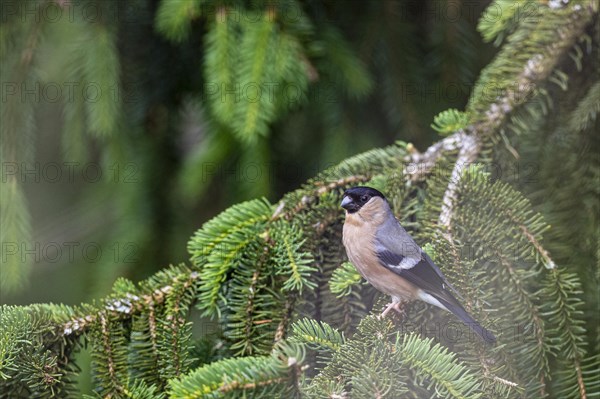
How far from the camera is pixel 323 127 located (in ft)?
10.5

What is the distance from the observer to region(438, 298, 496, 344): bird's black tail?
1.74 metres

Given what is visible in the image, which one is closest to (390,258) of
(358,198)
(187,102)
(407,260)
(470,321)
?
(407,260)

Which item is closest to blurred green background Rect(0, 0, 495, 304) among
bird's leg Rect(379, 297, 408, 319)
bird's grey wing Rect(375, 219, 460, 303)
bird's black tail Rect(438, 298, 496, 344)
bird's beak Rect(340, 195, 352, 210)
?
bird's beak Rect(340, 195, 352, 210)

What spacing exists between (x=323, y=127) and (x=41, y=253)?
1.58m

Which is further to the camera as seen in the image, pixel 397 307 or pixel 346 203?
pixel 346 203

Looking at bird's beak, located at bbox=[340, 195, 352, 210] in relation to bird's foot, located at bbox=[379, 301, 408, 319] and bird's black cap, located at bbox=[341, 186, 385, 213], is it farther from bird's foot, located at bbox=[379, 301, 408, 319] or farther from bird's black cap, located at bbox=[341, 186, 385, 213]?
bird's foot, located at bbox=[379, 301, 408, 319]

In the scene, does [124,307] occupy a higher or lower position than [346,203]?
lower

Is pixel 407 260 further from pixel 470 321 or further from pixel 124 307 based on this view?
pixel 124 307

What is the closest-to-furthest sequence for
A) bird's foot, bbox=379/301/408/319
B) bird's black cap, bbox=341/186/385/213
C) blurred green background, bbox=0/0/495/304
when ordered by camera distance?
bird's foot, bbox=379/301/408/319, bird's black cap, bbox=341/186/385/213, blurred green background, bbox=0/0/495/304

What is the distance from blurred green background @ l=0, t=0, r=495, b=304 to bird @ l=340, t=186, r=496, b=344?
0.74 metres

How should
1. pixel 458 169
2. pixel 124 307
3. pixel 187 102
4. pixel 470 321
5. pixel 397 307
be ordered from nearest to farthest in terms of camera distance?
pixel 470 321, pixel 397 307, pixel 124 307, pixel 458 169, pixel 187 102

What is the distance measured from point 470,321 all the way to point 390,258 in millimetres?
297

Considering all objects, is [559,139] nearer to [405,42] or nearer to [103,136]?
[405,42]

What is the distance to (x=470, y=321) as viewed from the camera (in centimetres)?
177
